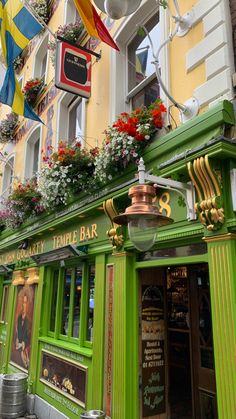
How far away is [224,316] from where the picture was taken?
A: 354cm

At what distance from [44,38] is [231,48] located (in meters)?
8.47

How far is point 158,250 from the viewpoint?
4.86 metres

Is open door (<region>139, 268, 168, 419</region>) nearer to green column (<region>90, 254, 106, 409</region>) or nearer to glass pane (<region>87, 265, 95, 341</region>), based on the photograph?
green column (<region>90, 254, 106, 409</region>)

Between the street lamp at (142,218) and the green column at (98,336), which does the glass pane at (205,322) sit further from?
the street lamp at (142,218)

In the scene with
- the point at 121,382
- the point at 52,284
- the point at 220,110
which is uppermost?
the point at 220,110

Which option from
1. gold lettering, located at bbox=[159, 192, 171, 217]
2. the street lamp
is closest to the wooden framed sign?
gold lettering, located at bbox=[159, 192, 171, 217]

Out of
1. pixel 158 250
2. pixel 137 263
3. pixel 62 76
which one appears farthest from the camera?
pixel 62 76

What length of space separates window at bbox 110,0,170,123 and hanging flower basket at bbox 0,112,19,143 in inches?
273

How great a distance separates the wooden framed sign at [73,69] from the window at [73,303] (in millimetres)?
3400

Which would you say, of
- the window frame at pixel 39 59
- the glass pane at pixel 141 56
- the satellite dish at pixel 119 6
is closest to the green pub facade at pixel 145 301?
the satellite dish at pixel 119 6

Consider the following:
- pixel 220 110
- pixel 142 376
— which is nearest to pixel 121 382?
pixel 142 376

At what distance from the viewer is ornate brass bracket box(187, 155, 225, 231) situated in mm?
3740

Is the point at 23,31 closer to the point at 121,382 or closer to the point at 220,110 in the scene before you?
the point at 220,110

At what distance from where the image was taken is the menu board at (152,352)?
493 centimetres
